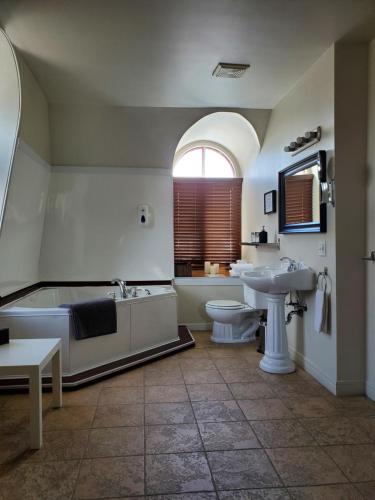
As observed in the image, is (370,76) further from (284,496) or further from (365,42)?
(284,496)

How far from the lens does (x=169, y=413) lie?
2.60m

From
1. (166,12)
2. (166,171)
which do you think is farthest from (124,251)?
(166,12)

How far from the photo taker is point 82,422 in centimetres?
247

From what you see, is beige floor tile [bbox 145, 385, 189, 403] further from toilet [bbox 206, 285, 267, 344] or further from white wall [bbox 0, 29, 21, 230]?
white wall [bbox 0, 29, 21, 230]

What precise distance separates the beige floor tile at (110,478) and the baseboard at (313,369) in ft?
5.08

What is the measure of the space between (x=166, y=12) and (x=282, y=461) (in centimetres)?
263

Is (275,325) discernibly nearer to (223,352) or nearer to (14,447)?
(223,352)

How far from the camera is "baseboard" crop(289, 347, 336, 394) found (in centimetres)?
293

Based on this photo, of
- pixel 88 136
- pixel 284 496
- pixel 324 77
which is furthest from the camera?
pixel 88 136

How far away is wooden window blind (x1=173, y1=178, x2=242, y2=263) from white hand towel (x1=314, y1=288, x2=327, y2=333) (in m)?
2.47

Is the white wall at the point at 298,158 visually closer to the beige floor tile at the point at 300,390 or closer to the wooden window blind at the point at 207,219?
the beige floor tile at the point at 300,390

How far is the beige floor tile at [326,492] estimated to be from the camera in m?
1.75

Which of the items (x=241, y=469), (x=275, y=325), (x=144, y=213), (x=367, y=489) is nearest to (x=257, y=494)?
(x=241, y=469)

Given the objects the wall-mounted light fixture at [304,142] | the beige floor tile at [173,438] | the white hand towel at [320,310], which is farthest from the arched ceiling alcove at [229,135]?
the beige floor tile at [173,438]
